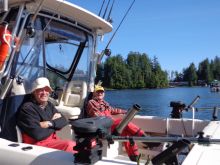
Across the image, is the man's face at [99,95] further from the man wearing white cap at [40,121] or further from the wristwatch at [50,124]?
the wristwatch at [50,124]

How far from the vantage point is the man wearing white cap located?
369cm

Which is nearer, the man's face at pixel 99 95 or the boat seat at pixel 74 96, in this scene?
the man's face at pixel 99 95

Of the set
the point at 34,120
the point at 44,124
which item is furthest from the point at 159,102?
the point at 34,120

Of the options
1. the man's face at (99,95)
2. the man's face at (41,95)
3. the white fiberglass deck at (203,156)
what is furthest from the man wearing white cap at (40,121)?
the man's face at (99,95)

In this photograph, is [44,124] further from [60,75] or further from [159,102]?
[159,102]

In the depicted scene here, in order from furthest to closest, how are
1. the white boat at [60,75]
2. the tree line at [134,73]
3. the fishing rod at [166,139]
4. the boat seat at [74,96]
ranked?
the tree line at [134,73] → the boat seat at [74,96] → the white boat at [60,75] → the fishing rod at [166,139]

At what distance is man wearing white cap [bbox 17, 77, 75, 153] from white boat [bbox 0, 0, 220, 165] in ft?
0.44

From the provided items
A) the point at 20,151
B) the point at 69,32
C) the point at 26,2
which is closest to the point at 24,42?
the point at 26,2

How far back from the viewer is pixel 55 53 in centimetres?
557

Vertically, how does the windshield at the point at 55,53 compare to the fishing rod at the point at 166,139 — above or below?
above

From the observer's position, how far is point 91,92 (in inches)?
228

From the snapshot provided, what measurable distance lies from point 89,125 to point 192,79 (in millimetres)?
103697

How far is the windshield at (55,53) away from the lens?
441 centimetres

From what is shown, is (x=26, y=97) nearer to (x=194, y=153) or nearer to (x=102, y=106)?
(x=102, y=106)
